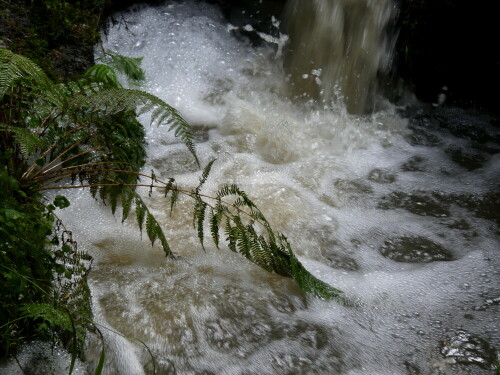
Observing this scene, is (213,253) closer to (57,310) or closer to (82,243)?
(82,243)

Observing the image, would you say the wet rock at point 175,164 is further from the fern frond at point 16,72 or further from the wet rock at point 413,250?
the wet rock at point 413,250

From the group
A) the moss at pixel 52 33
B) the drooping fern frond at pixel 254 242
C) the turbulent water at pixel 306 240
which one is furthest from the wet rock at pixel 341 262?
the moss at pixel 52 33

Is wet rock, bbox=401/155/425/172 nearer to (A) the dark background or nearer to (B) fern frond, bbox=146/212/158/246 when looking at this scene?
(A) the dark background

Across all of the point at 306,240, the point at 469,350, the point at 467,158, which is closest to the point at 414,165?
the point at 467,158

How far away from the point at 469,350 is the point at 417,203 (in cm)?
161

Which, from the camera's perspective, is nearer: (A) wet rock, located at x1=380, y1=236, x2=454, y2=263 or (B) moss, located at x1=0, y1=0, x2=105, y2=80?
(A) wet rock, located at x1=380, y1=236, x2=454, y2=263

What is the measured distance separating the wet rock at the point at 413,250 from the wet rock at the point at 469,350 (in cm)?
73

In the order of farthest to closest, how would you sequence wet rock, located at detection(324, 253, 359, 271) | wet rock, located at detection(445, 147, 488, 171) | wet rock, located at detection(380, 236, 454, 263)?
1. wet rock, located at detection(445, 147, 488, 171)
2. wet rock, located at detection(380, 236, 454, 263)
3. wet rock, located at detection(324, 253, 359, 271)

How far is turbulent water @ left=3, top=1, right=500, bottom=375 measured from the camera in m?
2.39

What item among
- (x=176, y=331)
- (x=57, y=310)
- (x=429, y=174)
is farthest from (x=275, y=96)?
(x=57, y=310)

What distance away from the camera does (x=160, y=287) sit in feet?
8.57

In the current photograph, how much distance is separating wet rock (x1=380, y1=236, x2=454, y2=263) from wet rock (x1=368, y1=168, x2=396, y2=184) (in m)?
0.83

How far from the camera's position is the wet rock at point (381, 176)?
4.17 m

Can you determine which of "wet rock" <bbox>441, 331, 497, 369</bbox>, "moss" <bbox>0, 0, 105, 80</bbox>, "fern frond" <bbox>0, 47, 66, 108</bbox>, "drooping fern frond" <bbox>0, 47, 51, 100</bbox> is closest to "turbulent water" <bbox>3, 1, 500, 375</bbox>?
"wet rock" <bbox>441, 331, 497, 369</bbox>
